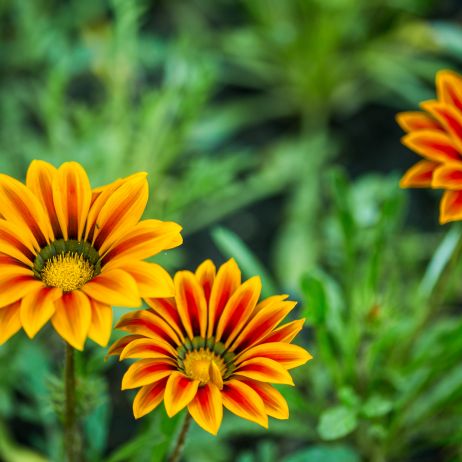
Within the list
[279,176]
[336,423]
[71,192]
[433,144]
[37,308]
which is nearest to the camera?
[37,308]

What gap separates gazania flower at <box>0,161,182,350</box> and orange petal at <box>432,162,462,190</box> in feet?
1.18

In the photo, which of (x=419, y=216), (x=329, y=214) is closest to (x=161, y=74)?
(x=329, y=214)

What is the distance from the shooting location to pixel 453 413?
1.41m

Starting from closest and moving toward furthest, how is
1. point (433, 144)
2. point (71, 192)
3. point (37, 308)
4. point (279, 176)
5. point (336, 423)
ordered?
point (37, 308) < point (71, 192) < point (433, 144) < point (336, 423) < point (279, 176)

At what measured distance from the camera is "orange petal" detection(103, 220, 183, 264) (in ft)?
2.59

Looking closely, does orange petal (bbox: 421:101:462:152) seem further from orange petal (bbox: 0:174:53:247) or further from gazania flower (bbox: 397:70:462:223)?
orange petal (bbox: 0:174:53:247)

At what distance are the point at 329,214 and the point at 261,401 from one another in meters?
Answer: 1.40

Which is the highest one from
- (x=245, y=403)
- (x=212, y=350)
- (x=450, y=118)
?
(x=450, y=118)

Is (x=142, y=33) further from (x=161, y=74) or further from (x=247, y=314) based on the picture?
(x=247, y=314)

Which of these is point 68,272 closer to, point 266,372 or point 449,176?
point 266,372

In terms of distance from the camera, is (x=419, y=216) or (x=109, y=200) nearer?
(x=109, y=200)

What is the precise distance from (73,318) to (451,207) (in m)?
0.50

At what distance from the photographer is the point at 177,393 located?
773mm

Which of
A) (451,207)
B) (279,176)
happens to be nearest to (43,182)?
(451,207)
